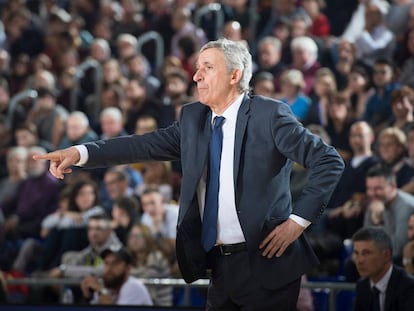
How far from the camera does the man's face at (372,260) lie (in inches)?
255

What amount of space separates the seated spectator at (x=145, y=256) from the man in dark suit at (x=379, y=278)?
7.51 feet

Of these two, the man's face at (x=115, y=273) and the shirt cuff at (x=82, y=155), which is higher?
the shirt cuff at (x=82, y=155)

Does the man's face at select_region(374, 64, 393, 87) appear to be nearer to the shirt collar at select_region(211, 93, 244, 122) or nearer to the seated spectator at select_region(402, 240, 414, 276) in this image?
the seated spectator at select_region(402, 240, 414, 276)

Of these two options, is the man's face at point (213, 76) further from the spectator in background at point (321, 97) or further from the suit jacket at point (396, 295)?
the spectator in background at point (321, 97)

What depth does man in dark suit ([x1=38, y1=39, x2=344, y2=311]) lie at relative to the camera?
456 cm

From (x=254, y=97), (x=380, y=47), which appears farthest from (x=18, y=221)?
(x=254, y=97)

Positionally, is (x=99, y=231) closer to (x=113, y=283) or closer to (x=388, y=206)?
(x=113, y=283)

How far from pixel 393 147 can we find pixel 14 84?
20.0 feet

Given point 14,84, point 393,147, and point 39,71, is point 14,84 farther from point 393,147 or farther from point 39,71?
point 393,147

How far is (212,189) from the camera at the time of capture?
4.73 metres

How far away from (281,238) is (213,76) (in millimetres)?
745

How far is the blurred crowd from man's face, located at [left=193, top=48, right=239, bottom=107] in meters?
3.03

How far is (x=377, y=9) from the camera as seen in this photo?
11562mm

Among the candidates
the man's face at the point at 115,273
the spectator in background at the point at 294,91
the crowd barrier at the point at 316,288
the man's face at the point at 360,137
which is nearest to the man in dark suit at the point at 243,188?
the crowd barrier at the point at 316,288
